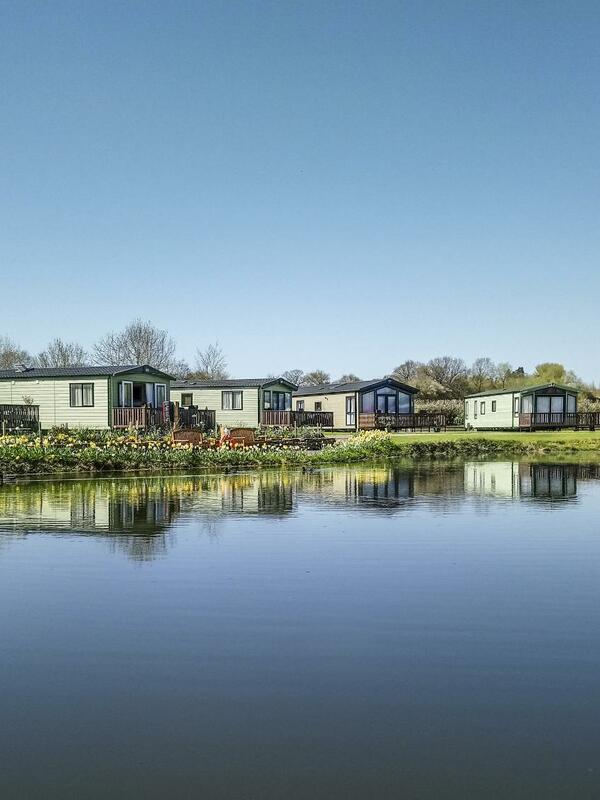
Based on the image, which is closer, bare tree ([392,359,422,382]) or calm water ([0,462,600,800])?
calm water ([0,462,600,800])

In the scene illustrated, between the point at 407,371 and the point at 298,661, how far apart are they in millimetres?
106574

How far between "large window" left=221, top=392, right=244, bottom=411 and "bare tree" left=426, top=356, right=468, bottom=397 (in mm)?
52482

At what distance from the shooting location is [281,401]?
50.0m

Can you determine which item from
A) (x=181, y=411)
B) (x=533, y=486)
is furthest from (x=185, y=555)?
(x=181, y=411)

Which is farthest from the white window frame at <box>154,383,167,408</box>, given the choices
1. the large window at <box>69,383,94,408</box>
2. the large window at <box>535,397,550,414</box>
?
the large window at <box>535,397,550,414</box>

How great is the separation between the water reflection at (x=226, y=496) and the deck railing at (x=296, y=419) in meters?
21.7

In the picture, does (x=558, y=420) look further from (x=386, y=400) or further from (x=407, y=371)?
(x=407, y=371)

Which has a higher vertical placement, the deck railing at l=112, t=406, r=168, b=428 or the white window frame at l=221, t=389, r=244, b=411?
the white window frame at l=221, t=389, r=244, b=411

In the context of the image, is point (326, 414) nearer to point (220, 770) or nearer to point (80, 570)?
point (80, 570)

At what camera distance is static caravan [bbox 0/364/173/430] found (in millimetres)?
39125

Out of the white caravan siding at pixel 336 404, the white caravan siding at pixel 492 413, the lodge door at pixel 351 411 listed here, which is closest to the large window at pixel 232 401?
the white caravan siding at pixel 336 404

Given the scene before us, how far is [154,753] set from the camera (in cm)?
441

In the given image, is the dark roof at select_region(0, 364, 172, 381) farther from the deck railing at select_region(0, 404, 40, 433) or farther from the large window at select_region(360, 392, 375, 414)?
the large window at select_region(360, 392, 375, 414)

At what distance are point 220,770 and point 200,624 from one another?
2727 mm
